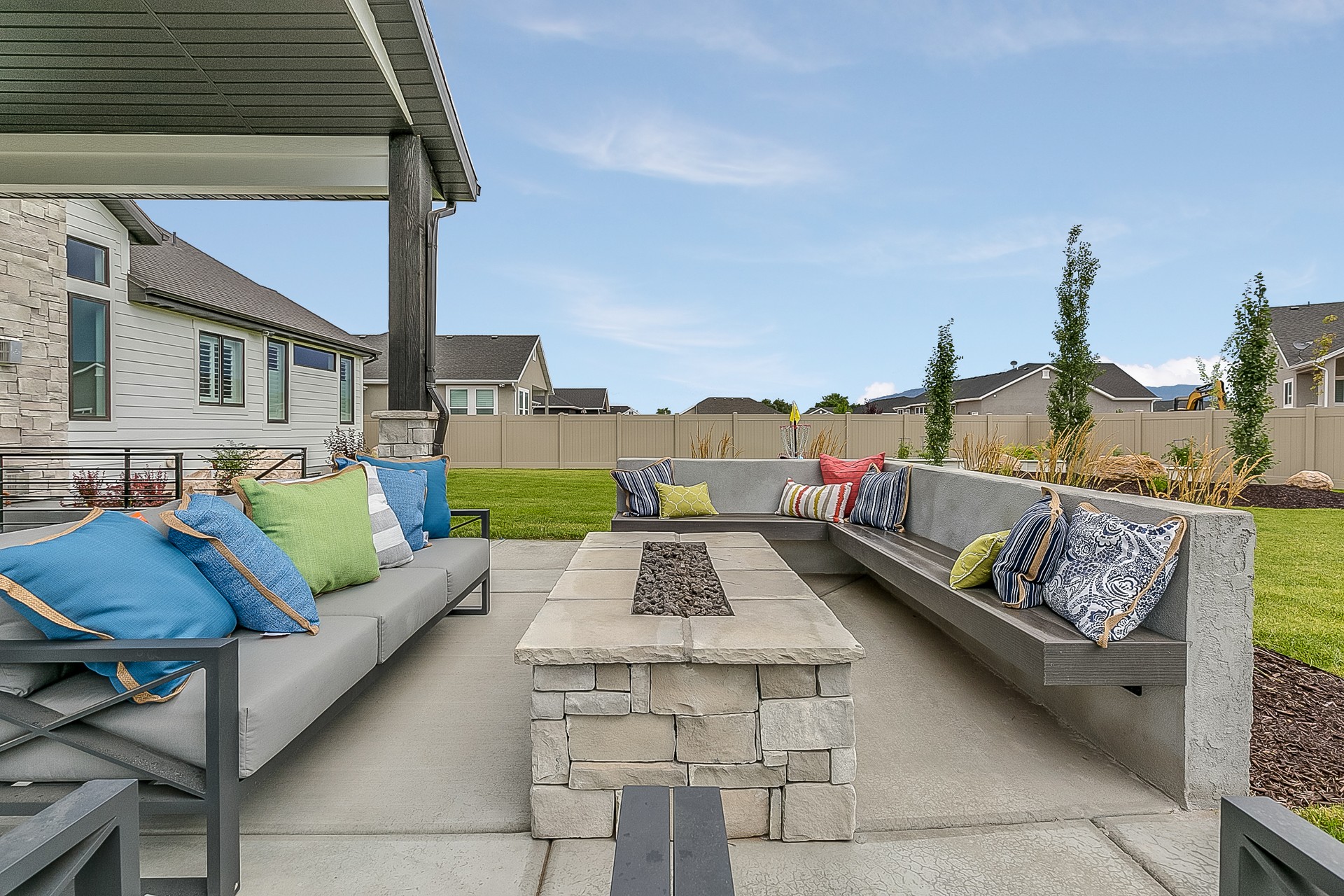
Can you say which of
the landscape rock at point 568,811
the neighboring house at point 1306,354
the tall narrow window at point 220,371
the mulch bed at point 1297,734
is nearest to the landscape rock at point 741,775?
the landscape rock at point 568,811

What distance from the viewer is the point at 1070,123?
970 centimetres

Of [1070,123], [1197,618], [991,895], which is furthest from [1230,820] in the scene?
[1070,123]

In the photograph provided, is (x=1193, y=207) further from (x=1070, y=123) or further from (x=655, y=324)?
(x=655, y=324)

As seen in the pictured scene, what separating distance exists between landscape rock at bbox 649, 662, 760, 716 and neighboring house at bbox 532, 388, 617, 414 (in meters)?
24.6

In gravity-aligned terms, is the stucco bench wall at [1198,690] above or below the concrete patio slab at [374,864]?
above

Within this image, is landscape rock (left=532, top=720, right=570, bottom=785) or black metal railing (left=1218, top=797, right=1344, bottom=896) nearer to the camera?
black metal railing (left=1218, top=797, right=1344, bottom=896)

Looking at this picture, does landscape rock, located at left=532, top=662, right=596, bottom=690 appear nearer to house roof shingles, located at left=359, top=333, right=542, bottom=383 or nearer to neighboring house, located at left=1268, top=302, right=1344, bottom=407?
house roof shingles, located at left=359, top=333, right=542, bottom=383

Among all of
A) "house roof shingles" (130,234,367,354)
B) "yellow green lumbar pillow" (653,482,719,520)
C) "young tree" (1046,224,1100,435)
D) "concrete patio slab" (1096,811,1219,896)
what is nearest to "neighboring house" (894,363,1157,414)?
"young tree" (1046,224,1100,435)

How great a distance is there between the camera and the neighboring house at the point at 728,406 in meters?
33.7

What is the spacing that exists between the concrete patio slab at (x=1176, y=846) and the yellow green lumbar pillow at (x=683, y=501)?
140 inches

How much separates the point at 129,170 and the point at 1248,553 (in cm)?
745

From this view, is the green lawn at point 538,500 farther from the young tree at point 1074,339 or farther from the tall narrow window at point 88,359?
the young tree at point 1074,339

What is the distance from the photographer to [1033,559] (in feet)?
8.17

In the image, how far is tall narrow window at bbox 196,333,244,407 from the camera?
9.45 m
